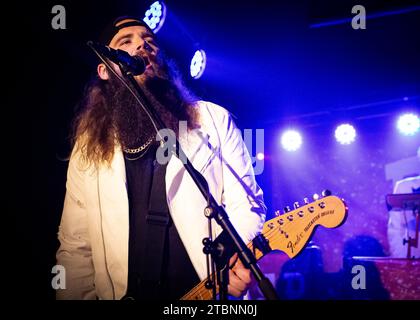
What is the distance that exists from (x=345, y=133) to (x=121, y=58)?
688 cm

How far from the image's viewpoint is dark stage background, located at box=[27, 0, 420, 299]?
3.03 metres

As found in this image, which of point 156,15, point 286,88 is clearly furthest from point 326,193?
point 286,88

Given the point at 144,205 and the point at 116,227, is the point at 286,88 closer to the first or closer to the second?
the point at 144,205

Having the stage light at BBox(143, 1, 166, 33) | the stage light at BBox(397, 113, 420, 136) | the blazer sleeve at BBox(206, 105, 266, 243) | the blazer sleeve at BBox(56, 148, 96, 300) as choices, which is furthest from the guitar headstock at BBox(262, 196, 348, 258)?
the stage light at BBox(397, 113, 420, 136)

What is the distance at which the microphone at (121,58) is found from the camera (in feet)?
6.04

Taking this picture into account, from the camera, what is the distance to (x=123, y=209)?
2.38 metres

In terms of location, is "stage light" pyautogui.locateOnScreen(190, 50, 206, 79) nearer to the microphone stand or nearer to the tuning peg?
the microphone stand

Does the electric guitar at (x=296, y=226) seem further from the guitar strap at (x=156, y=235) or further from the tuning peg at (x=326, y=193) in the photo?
the guitar strap at (x=156, y=235)

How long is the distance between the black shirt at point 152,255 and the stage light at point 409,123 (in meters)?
6.75

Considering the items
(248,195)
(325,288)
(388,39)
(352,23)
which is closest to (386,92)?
(388,39)

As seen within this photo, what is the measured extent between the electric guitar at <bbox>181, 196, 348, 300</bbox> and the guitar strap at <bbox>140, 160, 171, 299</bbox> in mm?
406

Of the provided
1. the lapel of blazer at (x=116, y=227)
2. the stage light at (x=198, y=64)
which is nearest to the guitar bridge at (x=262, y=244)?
the lapel of blazer at (x=116, y=227)

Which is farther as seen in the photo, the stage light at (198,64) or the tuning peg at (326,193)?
the stage light at (198,64)
